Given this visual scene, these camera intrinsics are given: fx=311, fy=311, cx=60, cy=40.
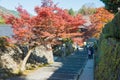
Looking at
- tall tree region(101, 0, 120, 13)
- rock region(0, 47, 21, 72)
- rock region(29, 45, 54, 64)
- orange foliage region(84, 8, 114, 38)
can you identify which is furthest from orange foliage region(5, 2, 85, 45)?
orange foliage region(84, 8, 114, 38)

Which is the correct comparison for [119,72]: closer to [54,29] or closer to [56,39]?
[54,29]

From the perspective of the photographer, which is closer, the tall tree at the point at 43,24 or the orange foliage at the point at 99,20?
the tall tree at the point at 43,24

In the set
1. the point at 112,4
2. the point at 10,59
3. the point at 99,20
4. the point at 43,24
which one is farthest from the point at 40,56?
the point at 99,20

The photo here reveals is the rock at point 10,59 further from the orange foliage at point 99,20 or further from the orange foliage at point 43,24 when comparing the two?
the orange foliage at point 99,20

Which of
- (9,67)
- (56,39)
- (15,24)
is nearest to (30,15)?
(15,24)

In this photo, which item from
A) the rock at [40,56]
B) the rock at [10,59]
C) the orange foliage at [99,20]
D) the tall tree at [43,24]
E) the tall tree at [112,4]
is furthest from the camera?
the orange foliage at [99,20]

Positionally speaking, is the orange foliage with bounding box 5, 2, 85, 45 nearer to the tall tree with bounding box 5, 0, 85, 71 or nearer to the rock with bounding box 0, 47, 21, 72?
the tall tree with bounding box 5, 0, 85, 71

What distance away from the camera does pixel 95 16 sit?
3825cm

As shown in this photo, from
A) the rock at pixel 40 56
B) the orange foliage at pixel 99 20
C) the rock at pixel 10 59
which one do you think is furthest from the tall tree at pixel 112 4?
the orange foliage at pixel 99 20

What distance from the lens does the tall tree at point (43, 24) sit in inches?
713

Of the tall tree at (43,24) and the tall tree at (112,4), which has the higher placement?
the tall tree at (112,4)

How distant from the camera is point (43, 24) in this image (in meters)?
18.3

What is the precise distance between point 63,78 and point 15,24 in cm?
426

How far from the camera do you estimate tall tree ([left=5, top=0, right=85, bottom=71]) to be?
18.1m
